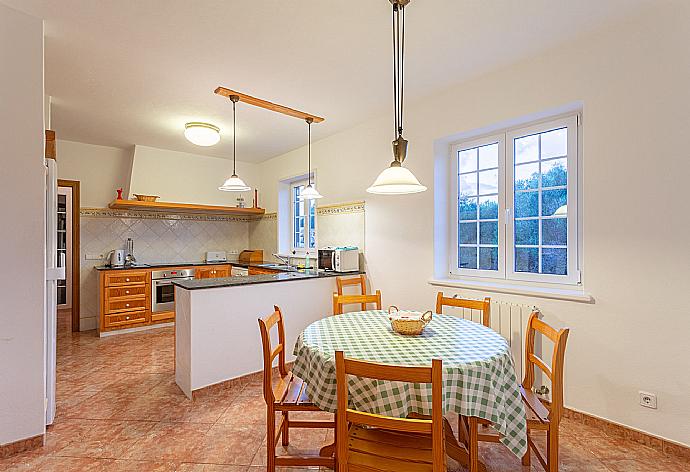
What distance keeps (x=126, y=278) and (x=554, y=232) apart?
183 inches

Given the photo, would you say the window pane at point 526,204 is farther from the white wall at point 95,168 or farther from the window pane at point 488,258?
the white wall at point 95,168

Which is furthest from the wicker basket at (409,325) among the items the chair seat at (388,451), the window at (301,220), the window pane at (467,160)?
the window at (301,220)

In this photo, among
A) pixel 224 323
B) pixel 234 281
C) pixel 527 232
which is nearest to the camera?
pixel 527 232

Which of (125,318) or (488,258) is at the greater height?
(488,258)

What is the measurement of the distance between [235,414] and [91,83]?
9.15 feet

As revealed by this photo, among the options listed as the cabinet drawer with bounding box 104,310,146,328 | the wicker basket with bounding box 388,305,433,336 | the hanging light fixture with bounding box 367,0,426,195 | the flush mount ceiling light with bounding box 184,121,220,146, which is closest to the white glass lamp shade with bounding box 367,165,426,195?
the hanging light fixture with bounding box 367,0,426,195

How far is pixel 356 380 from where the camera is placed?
4.59 ft

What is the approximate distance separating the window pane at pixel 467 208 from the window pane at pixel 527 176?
0.39 metres

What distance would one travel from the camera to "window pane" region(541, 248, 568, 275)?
2477mm

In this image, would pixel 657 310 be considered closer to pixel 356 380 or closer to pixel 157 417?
pixel 356 380

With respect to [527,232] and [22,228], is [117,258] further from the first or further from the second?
[527,232]

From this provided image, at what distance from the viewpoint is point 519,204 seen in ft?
8.95

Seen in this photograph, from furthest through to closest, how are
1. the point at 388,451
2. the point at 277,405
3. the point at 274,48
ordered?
the point at 274,48, the point at 277,405, the point at 388,451

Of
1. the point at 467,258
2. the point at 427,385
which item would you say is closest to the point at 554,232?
the point at 467,258
